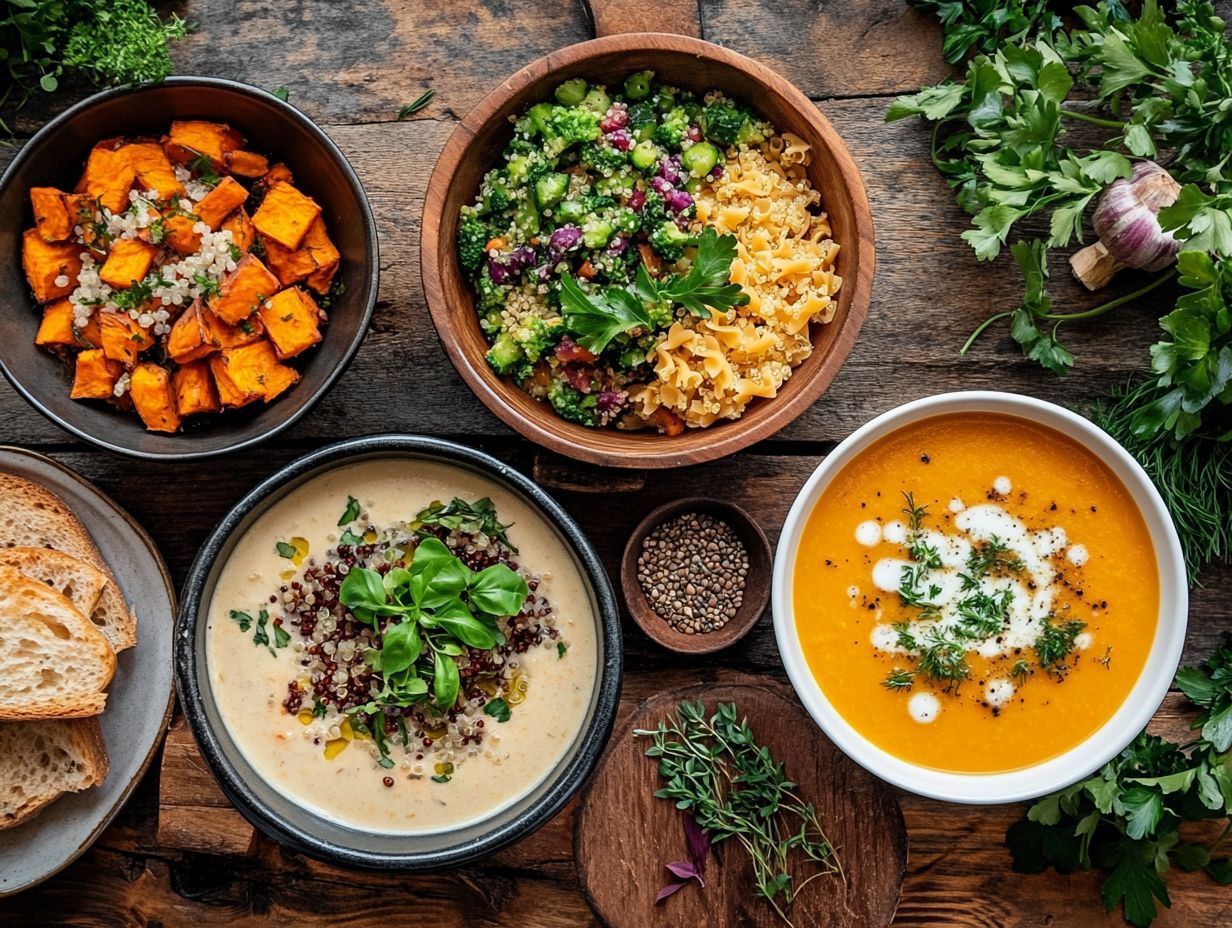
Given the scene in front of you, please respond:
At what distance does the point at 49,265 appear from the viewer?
8.30 ft

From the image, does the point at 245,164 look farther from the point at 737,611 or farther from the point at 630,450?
the point at 737,611

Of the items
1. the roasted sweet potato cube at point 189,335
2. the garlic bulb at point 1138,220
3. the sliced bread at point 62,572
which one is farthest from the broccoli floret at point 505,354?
the garlic bulb at point 1138,220

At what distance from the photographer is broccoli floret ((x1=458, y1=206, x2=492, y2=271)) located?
101 inches

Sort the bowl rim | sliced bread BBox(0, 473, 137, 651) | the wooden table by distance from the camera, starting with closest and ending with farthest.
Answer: the bowl rim < sliced bread BBox(0, 473, 137, 651) < the wooden table

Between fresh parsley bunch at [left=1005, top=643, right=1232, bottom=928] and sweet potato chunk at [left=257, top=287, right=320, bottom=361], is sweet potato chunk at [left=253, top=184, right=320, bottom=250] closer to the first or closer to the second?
sweet potato chunk at [left=257, top=287, right=320, bottom=361]

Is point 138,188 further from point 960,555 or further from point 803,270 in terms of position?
point 960,555

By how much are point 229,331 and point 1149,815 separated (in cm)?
251

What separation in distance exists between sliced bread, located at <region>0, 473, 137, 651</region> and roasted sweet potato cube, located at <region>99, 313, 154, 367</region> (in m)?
0.51

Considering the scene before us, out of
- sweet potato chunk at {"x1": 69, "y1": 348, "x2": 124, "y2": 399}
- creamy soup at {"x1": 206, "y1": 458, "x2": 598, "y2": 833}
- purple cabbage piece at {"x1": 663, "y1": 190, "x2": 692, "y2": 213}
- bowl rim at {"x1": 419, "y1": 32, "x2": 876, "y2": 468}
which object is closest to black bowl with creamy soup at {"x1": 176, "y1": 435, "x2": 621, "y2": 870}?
creamy soup at {"x1": 206, "y1": 458, "x2": 598, "y2": 833}

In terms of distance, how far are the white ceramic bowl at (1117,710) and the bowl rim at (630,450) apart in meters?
0.19

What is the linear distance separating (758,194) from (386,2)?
3.80ft

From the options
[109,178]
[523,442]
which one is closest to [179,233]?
[109,178]

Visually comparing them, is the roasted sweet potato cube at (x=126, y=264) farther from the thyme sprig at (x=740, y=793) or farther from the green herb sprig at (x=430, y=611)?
the thyme sprig at (x=740, y=793)

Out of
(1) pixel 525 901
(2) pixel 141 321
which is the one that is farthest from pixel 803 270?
(1) pixel 525 901
